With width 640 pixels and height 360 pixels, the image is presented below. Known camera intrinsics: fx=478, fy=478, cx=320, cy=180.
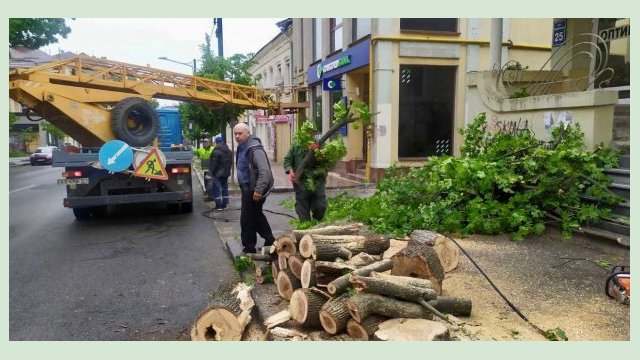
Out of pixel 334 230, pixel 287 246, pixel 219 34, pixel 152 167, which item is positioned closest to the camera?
pixel 287 246

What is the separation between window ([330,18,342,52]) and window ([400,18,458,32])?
3429mm

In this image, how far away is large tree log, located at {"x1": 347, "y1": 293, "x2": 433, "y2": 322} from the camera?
3.45m

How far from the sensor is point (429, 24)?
45.8 ft

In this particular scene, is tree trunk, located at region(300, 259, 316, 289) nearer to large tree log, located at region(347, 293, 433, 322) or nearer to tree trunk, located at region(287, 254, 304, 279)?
tree trunk, located at region(287, 254, 304, 279)

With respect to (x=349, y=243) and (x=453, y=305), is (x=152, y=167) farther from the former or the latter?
(x=453, y=305)

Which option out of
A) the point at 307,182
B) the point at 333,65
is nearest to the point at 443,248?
the point at 307,182

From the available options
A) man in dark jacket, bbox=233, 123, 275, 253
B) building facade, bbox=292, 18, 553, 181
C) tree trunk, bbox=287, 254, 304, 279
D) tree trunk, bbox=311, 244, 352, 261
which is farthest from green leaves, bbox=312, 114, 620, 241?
building facade, bbox=292, 18, 553, 181

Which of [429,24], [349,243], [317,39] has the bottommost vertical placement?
[349,243]

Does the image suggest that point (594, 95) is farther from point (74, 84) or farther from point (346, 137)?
point (346, 137)

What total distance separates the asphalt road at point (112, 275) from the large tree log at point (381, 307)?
1693 mm

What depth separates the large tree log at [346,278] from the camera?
3.79 meters

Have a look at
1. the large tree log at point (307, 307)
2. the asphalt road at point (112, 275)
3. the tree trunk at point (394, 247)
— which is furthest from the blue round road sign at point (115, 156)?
the large tree log at point (307, 307)

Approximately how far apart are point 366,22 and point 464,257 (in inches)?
432

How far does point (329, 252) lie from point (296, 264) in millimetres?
360
